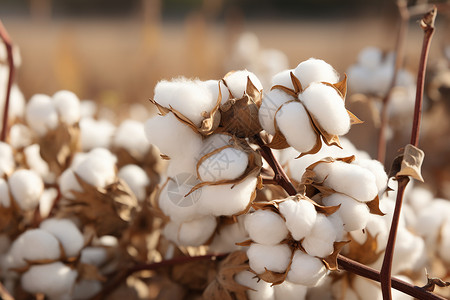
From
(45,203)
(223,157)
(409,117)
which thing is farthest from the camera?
(409,117)

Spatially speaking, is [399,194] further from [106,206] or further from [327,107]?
[106,206]

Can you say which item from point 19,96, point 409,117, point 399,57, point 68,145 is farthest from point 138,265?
point 409,117

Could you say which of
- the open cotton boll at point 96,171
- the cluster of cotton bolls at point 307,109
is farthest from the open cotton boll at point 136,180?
the cluster of cotton bolls at point 307,109

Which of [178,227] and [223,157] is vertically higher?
[223,157]

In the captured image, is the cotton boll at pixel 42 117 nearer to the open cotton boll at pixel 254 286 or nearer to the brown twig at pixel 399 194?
the open cotton boll at pixel 254 286

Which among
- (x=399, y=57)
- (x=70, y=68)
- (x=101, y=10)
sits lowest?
(x=101, y=10)

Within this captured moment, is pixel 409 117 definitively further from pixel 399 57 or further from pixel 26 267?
pixel 26 267
